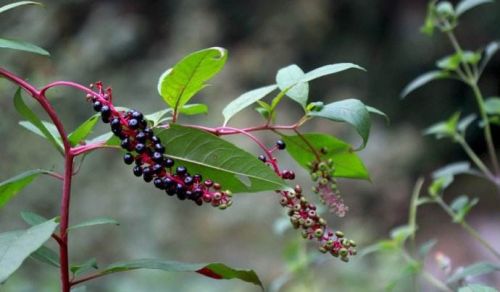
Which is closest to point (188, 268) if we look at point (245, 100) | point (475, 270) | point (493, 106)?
point (245, 100)

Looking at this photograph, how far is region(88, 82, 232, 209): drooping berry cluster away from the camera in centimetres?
72

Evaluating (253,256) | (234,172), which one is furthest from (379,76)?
(234,172)

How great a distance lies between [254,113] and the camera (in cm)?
432

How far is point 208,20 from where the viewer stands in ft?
15.1

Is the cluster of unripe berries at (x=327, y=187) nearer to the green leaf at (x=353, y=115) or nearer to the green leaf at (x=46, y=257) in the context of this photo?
the green leaf at (x=353, y=115)

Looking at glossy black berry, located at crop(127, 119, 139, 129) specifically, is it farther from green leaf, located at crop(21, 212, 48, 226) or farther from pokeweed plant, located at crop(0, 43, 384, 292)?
green leaf, located at crop(21, 212, 48, 226)

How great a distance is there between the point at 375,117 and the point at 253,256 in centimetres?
121

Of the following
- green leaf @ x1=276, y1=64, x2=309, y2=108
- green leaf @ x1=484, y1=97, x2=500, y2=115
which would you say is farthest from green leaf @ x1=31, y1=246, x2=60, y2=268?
green leaf @ x1=484, y1=97, x2=500, y2=115

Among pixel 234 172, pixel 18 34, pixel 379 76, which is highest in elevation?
pixel 379 76

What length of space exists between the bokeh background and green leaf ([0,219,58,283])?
9.67ft

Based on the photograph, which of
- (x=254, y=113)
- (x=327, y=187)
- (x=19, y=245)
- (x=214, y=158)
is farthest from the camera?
(x=254, y=113)

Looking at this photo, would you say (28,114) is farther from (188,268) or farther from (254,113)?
(254,113)

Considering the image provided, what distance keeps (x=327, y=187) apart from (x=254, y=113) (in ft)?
11.4

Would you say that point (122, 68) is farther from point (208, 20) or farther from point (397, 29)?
point (397, 29)
